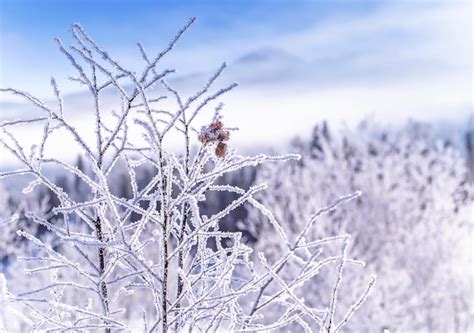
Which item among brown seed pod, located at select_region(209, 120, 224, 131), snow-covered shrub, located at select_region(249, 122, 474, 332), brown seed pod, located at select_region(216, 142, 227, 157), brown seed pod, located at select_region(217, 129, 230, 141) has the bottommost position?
snow-covered shrub, located at select_region(249, 122, 474, 332)

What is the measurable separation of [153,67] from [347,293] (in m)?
15.0

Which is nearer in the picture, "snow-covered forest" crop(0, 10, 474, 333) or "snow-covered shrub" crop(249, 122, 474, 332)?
"snow-covered forest" crop(0, 10, 474, 333)

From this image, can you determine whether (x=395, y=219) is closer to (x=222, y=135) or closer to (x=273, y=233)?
(x=273, y=233)

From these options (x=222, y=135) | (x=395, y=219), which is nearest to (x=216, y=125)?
(x=222, y=135)

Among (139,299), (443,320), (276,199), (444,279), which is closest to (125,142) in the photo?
(444,279)

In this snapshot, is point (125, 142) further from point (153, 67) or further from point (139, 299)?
point (139, 299)

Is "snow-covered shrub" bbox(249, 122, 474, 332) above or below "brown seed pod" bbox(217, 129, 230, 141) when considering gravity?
below

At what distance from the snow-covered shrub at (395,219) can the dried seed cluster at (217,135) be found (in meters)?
12.9

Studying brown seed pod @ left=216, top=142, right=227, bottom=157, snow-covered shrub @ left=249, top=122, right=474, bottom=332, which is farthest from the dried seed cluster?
snow-covered shrub @ left=249, top=122, right=474, bottom=332

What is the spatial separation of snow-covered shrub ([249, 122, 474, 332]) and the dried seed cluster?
12916 millimetres

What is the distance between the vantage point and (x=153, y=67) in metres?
1.92

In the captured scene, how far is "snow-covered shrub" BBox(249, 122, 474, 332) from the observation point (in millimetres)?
16812

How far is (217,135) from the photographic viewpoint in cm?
208

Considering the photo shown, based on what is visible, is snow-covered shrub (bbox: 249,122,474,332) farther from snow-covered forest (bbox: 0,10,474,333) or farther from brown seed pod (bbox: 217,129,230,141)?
brown seed pod (bbox: 217,129,230,141)
